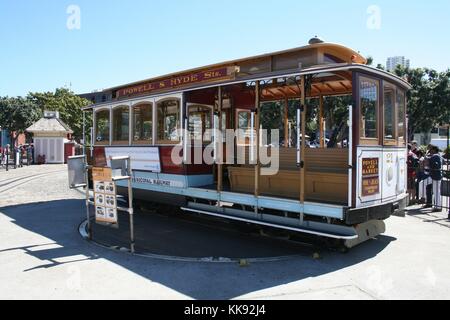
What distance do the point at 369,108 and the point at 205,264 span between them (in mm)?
3674

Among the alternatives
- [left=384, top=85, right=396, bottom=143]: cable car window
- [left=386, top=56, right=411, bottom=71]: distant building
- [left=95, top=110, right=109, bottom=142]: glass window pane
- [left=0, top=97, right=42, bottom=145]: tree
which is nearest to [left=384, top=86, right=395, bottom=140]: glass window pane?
[left=384, top=85, right=396, bottom=143]: cable car window

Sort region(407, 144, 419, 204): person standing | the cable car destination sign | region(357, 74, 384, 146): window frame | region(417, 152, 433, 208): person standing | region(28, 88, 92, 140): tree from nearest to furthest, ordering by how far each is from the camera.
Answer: region(357, 74, 384, 146): window frame
the cable car destination sign
region(417, 152, 433, 208): person standing
region(407, 144, 419, 204): person standing
region(28, 88, 92, 140): tree

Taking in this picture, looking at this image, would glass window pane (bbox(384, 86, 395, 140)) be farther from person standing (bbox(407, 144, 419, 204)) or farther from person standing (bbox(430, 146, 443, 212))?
person standing (bbox(407, 144, 419, 204))

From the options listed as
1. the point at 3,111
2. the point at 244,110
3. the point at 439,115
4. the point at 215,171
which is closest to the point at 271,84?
the point at 244,110

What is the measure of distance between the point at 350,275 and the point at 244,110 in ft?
17.8

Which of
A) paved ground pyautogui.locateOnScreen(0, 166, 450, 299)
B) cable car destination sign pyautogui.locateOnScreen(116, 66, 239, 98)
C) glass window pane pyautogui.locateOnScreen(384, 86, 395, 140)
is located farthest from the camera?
cable car destination sign pyautogui.locateOnScreen(116, 66, 239, 98)

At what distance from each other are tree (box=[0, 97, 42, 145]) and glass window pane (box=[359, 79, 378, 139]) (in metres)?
39.0

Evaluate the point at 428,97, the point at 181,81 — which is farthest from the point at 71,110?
the point at 181,81

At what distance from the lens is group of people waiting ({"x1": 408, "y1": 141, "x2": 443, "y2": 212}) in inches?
447

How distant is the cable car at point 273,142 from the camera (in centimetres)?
651

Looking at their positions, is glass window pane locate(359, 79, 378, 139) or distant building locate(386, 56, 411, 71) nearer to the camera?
glass window pane locate(359, 79, 378, 139)

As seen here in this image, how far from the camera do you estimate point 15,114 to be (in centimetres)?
3872

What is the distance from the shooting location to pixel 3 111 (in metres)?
38.5

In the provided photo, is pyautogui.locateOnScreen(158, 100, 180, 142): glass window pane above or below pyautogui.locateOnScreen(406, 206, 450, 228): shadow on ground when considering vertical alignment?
above
